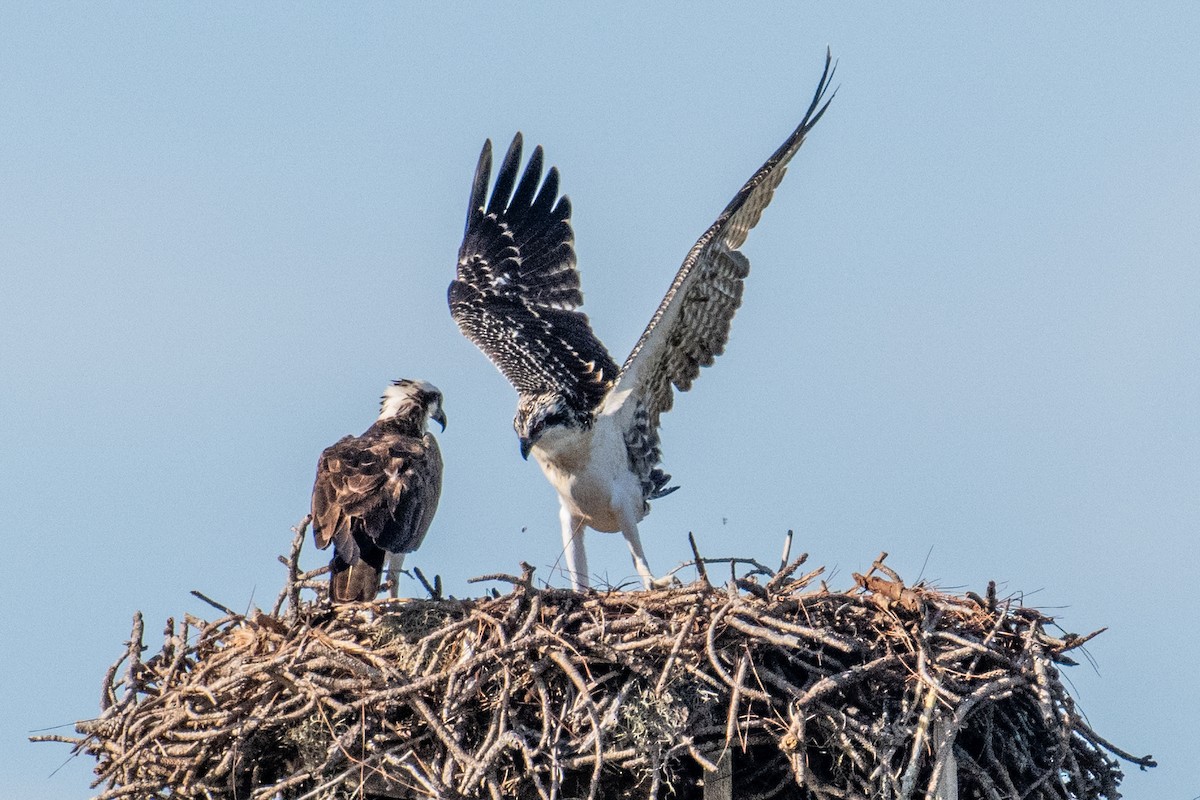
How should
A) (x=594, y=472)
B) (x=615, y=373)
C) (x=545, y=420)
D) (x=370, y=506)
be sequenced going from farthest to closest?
(x=615, y=373), (x=594, y=472), (x=545, y=420), (x=370, y=506)

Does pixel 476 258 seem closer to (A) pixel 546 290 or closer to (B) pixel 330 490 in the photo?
(A) pixel 546 290

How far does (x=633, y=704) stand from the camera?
7258 mm

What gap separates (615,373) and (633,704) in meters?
3.76

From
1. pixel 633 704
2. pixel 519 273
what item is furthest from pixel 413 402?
pixel 633 704

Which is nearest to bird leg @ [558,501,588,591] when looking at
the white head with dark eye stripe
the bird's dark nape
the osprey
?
the osprey

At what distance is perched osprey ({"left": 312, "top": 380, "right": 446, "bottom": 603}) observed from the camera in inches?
318

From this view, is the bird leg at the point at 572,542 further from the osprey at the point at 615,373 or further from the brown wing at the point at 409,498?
the brown wing at the point at 409,498

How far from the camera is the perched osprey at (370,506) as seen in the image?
26.5 ft

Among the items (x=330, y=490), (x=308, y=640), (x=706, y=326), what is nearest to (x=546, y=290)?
(x=706, y=326)

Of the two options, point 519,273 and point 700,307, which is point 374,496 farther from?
point 519,273

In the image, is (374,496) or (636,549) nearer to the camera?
(374,496)

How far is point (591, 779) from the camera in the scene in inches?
284

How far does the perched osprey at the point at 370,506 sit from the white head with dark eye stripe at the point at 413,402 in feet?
2.39

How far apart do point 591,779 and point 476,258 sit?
5.82 meters
